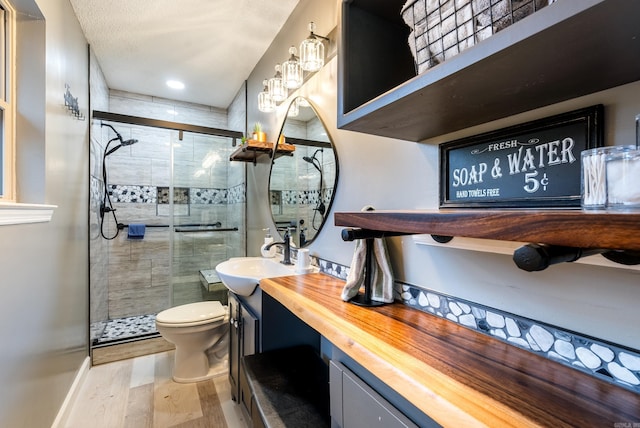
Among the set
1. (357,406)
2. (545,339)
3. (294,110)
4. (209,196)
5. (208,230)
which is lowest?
(357,406)

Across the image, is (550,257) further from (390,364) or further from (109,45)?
(109,45)

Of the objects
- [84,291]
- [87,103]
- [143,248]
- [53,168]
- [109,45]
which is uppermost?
[109,45]

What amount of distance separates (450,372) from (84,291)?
2.61 meters

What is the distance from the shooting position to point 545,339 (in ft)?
2.15

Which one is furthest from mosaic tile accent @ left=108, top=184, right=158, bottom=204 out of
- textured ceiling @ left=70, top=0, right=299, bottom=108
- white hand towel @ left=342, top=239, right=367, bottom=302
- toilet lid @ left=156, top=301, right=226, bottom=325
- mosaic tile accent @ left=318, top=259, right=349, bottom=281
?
white hand towel @ left=342, top=239, right=367, bottom=302

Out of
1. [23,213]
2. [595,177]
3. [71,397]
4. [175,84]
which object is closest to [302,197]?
[23,213]

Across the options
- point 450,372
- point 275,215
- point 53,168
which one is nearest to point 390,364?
point 450,372

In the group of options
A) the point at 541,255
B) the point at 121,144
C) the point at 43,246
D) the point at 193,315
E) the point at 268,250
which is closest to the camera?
the point at 541,255

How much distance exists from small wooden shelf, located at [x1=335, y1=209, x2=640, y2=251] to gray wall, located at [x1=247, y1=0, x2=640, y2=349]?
0.25m

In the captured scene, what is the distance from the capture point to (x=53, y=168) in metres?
1.51

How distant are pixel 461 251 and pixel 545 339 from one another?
275 mm

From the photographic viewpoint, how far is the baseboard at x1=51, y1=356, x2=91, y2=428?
5.23ft

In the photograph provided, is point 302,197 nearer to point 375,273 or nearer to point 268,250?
point 268,250

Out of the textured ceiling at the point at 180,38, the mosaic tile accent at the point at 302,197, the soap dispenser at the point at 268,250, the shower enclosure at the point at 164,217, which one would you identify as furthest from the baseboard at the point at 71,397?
the textured ceiling at the point at 180,38
